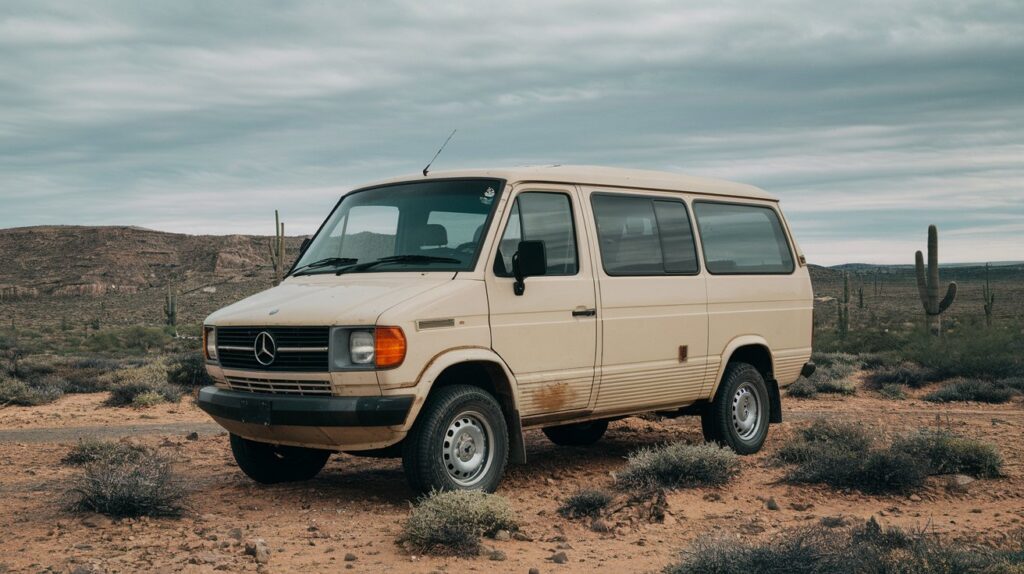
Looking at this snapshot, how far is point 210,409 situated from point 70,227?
9497 cm

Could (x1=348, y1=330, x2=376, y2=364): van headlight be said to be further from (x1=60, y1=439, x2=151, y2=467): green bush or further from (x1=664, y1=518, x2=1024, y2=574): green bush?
(x1=60, y1=439, x2=151, y2=467): green bush

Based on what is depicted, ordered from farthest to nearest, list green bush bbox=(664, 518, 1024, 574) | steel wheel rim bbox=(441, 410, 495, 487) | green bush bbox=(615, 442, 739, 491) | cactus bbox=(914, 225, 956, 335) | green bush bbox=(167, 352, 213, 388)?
cactus bbox=(914, 225, 956, 335) → green bush bbox=(167, 352, 213, 388) → green bush bbox=(615, 442, 739, 491) → steel wheel rim bbox=(441, 410, 495, 487) → green bush bbox=(664, 518, 1024, 574)

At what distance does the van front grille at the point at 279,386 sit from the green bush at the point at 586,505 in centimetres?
185

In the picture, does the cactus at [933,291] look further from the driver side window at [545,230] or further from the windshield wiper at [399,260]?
the windshield wiper at [399,260]

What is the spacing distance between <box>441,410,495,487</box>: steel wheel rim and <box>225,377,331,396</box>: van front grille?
90cm

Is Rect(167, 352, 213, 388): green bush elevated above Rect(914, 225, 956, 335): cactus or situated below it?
below

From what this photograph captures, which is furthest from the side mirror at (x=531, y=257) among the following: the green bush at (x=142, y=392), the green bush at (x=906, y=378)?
the green bush at (x=906, y=378)

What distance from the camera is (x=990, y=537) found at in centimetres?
625

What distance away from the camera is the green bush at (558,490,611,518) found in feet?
23.1

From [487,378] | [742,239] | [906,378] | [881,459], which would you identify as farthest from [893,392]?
[487,378]

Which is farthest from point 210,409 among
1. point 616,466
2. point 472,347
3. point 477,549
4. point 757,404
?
point 757,404

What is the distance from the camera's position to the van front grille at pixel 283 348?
682cm

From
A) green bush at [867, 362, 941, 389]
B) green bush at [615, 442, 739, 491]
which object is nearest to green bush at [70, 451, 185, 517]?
green bush at [615, 442, 739, 491]

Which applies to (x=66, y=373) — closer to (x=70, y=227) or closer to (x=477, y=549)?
(x=477, y=549)
